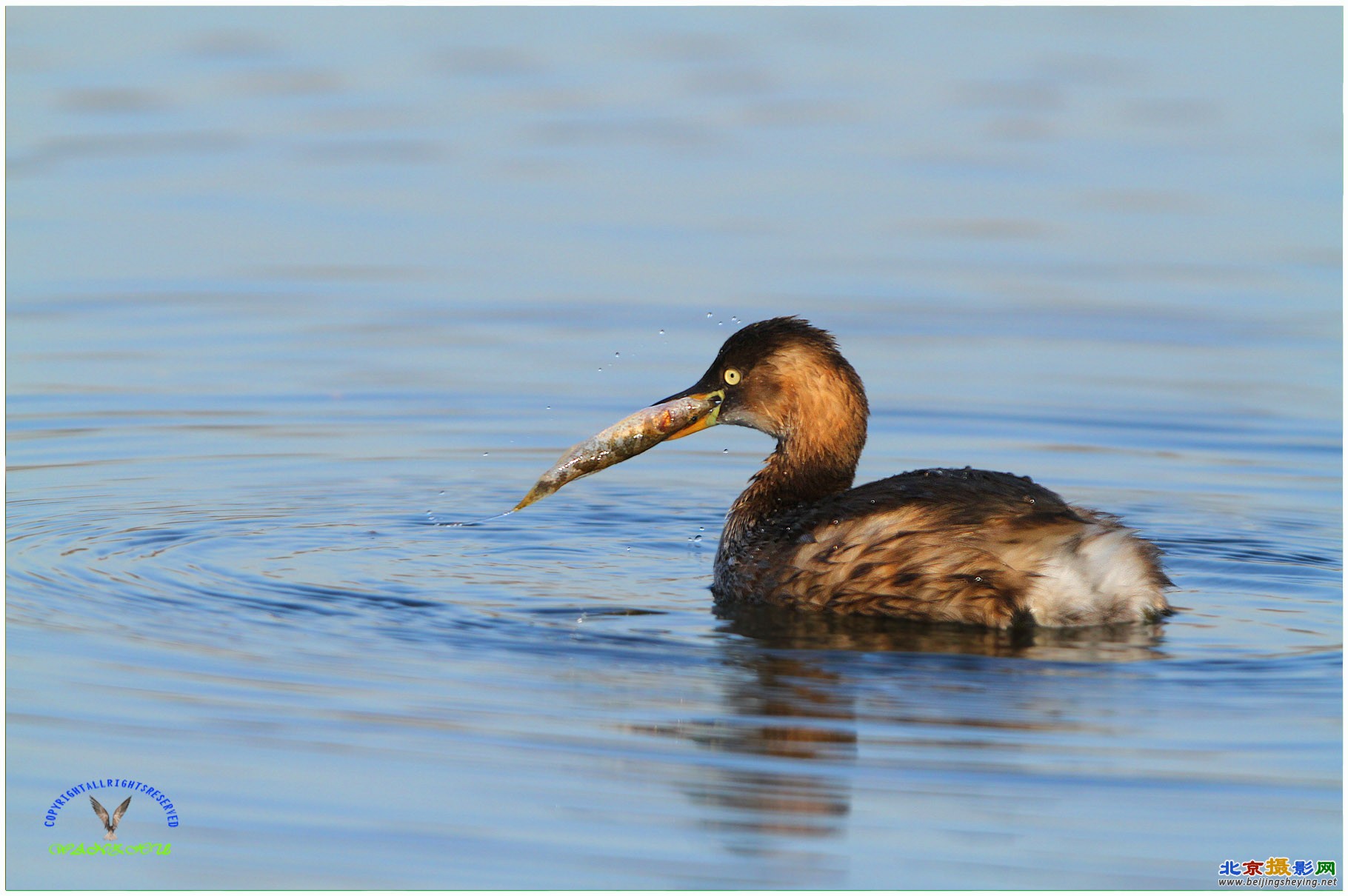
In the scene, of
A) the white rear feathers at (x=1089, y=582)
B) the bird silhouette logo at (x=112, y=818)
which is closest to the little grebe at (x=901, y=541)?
the white rear feathers at (x=1089, y=582)

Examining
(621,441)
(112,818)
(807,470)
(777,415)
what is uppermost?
(777,415)

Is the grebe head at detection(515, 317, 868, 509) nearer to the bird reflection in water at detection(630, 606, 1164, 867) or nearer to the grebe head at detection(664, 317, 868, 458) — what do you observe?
the grebe head at detection(664, 317, 868, 458)

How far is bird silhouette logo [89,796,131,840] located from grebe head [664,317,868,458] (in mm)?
3565

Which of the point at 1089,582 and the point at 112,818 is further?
the point at 1089,582

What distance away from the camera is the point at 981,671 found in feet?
24.8

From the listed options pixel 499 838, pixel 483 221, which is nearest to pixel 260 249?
pixel 483 221

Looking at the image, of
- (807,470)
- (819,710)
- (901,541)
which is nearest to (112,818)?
(819,710)

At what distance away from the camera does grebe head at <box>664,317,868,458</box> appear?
9047 mm

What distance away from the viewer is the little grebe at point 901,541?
8.16 meters

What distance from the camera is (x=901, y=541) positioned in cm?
827

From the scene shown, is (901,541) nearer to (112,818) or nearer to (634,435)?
(634,435)

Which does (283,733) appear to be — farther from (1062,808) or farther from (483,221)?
(483,221)

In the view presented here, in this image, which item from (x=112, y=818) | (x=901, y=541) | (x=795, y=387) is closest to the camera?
(x=112, y=818)

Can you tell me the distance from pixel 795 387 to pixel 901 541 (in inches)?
42.9
